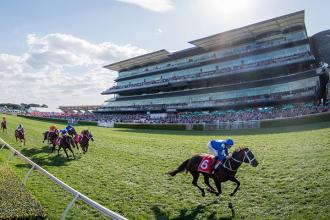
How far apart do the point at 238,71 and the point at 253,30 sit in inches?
266

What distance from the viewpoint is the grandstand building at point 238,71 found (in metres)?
42.9

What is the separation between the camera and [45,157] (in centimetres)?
1406

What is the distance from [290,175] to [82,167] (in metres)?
7.42

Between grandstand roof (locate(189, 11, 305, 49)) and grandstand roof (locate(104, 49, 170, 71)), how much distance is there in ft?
41.6

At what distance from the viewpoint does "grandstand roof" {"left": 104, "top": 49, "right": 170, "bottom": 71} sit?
66.4 m

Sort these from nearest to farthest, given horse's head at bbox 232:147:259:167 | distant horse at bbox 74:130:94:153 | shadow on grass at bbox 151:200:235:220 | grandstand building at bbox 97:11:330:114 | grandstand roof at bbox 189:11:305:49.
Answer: shadow on grass at bbox 151:200:235:220 < horse's head at bbox 232:147:259:167 < distant horse at bbox 74:130:94:153 < grandstand building at bbox 97:11:330:114 < grandstand roof at bbox 189:11:305:49

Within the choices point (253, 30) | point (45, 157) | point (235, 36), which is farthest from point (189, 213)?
point (235, 36)

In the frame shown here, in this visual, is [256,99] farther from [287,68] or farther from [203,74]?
[203,74]

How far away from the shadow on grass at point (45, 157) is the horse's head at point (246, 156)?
7869mm

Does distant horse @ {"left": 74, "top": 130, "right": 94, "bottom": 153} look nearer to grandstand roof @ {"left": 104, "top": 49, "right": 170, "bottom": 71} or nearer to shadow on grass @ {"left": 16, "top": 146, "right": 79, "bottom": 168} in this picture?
shadow on grass @ {"left": 16, "top": 146, "right": 79, "bottom": 168}

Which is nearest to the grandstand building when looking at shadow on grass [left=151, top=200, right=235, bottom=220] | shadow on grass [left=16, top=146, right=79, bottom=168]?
shadow on grass [left=16, top=146, right=79, bottom=168]

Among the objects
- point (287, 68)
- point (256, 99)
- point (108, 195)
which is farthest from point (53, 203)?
point (287, 68)

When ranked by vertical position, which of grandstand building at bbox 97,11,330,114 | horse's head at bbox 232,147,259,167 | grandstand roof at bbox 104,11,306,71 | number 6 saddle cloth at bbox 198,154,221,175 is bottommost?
number 6 saddle cloth at bbox 198,154,221,175

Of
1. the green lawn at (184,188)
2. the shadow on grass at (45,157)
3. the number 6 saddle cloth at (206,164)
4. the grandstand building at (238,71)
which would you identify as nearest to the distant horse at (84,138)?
the shadow on grass at (45,157)
